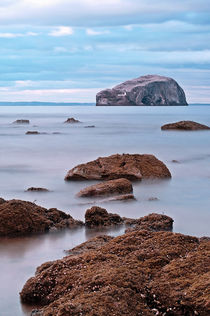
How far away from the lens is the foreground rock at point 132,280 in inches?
134

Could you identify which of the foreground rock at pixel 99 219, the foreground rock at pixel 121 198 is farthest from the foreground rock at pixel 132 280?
the foreground rock at pixel 121 198

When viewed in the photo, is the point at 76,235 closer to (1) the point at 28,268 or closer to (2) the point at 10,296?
(1) the point at 28,268

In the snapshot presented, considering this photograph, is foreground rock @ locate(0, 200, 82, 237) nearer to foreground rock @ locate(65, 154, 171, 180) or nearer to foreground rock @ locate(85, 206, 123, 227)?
foreground rock @ locate(85, 206, 123, 227)

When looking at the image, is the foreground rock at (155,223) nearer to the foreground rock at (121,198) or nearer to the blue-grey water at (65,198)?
the blue-grey water at (65,198)

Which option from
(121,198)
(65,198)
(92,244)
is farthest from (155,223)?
(65,198)

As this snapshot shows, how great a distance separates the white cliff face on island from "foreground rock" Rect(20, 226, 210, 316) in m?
165

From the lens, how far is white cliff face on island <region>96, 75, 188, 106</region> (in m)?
170

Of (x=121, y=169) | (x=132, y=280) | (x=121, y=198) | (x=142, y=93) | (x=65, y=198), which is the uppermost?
(x=142, y=93)

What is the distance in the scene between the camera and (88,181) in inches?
487

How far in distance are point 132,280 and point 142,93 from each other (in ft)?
554

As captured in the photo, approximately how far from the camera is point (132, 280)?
12.2 feet

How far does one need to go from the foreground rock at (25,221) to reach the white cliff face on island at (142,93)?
161935 mm

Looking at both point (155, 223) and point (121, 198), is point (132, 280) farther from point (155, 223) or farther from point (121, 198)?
point (121, 198)

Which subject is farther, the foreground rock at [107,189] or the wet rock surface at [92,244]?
the foreground rock at [107,189]
